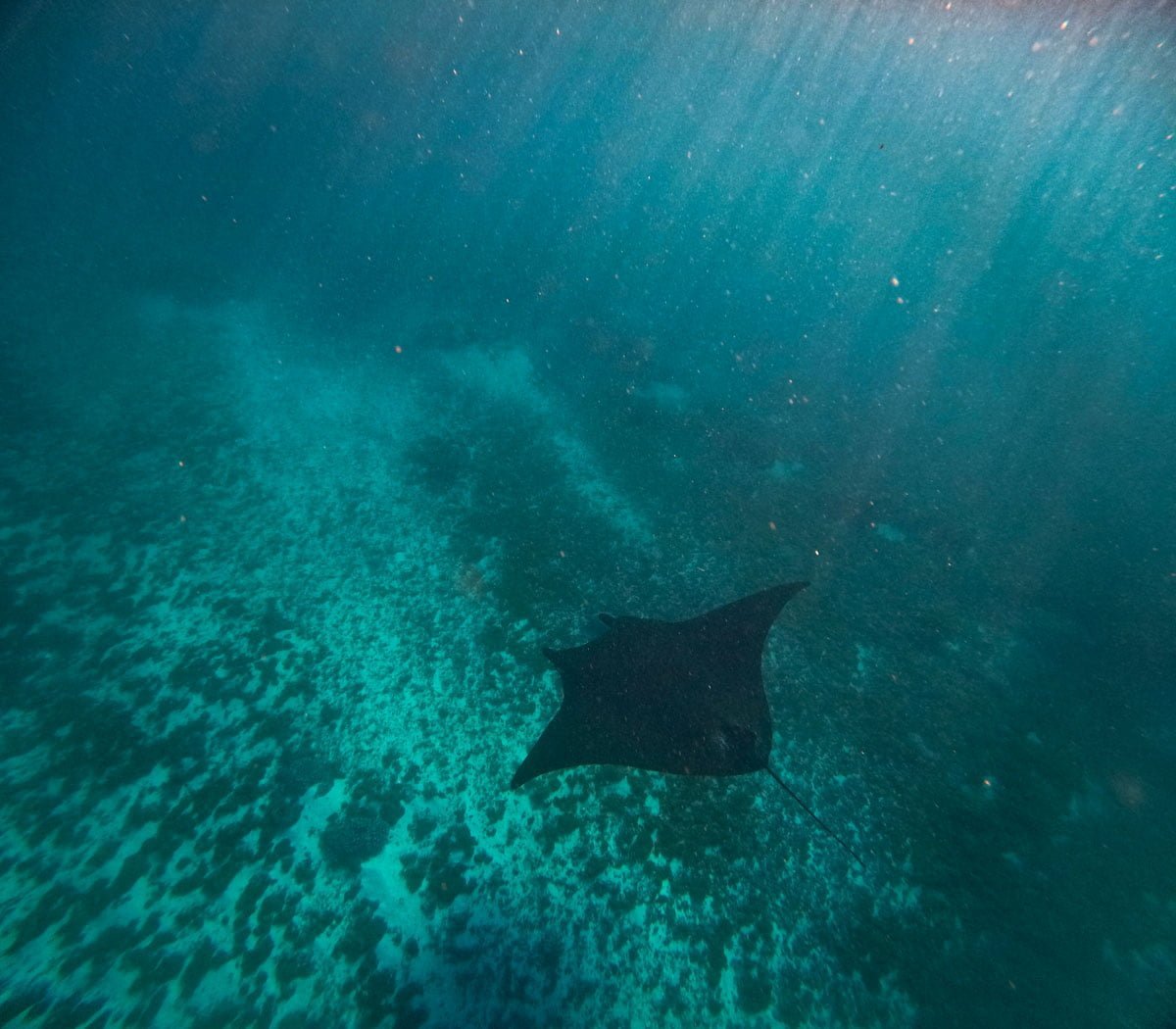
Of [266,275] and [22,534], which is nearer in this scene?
[22,534]

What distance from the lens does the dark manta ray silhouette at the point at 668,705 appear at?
448cm

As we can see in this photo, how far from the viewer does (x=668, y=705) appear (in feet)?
15.1

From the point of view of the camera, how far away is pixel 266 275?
47.0 ft

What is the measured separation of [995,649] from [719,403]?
605 centimetres

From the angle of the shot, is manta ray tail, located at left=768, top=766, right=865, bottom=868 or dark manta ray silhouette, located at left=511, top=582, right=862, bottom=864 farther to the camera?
dark manta ray silhouette, located at left=511, top=582, right=862, bottom=864

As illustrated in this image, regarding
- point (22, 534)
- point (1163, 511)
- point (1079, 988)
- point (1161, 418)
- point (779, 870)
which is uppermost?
point (1161, 418)

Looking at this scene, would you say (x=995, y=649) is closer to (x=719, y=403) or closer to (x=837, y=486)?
(x=837, y=486)

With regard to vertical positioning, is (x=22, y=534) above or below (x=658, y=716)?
below

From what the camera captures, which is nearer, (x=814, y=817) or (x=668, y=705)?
(x=814, y=817)

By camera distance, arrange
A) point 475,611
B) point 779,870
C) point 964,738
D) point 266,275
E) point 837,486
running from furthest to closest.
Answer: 1. point 266,275
2. point 837,486
3. point 475,611
4. point 964,738
5. point 779,870

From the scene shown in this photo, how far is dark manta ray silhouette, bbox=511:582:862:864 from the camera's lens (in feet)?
14.7

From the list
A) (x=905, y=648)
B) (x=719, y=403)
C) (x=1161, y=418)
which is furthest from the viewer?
(x=719, y=403)

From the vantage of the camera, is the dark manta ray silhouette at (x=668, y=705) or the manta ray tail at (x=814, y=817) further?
the dark manta ray silhouette at (x=668, y=705)

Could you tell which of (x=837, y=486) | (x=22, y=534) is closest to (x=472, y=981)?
(x=837, y=486)
